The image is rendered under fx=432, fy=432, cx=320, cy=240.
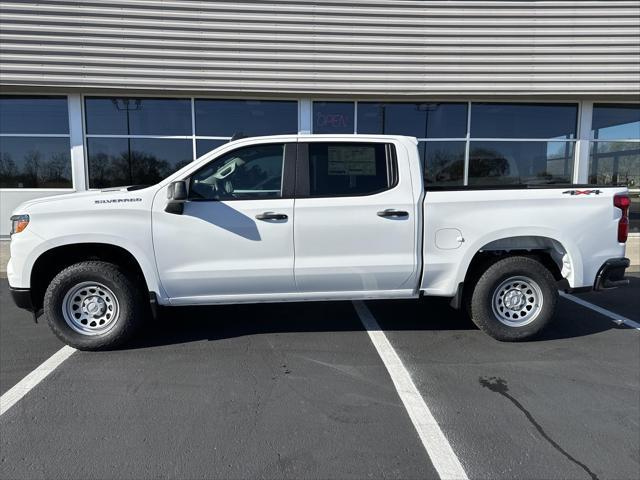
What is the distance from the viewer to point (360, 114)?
9.53 metres

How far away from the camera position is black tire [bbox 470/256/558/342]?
13.9 feet

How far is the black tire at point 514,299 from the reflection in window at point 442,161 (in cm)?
567

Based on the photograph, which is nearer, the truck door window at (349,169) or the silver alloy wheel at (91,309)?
the silver alloy wheel at (91,309)

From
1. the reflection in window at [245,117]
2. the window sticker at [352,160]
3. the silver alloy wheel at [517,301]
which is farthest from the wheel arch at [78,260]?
the reflection in window at [245,117]

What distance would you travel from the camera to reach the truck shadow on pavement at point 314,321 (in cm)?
454

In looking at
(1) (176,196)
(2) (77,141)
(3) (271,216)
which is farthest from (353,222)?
(2) (77,141)

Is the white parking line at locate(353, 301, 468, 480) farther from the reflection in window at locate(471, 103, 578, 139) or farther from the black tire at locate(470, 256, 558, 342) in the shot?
the reflection in window at locate(471, 103, 578, 139)

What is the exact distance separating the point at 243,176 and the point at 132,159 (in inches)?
245

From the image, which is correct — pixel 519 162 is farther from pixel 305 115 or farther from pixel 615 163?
Answer: pixel 305 115

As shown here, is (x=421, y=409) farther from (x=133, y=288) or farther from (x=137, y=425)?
(x=133, y=288)

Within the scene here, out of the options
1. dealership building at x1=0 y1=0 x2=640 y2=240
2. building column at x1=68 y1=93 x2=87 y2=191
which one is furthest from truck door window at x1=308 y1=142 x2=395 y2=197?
building column at x1=68 y1=93 x2=87 y2=191

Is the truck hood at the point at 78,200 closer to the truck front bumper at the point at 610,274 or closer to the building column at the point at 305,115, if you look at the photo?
the truck front bumper at the point at 610,274

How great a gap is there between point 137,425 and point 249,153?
2483 mm

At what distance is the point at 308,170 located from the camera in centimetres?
414
